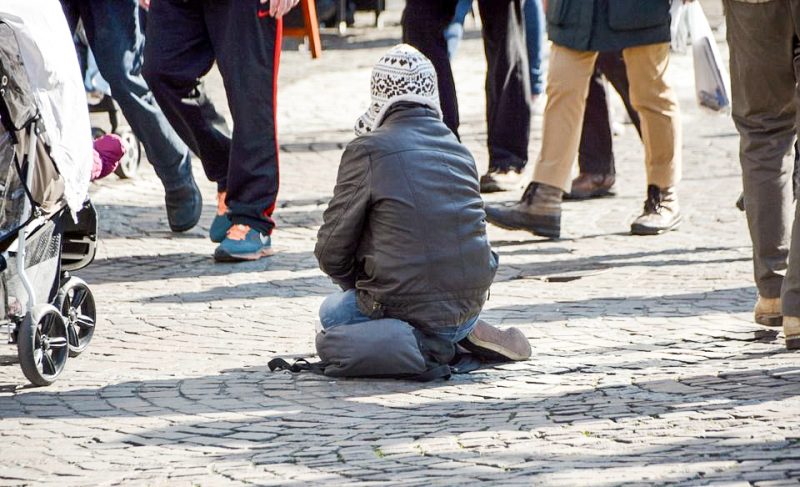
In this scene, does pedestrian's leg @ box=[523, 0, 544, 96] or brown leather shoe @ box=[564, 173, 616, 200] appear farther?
pedestrian's leg @ box=[523, 0, 544, 96]

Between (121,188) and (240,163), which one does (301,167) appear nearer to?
(121,188)

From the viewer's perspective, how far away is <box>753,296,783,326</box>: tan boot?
19.8ft

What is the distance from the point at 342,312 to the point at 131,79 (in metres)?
2.77

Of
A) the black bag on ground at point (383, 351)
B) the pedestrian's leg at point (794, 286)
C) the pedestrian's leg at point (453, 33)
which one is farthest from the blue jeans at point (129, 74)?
the pedestrian's leg at point (794, 286)

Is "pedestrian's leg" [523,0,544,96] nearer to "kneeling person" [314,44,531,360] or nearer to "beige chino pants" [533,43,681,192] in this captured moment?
"beige chino pants" [533,43,681,192]

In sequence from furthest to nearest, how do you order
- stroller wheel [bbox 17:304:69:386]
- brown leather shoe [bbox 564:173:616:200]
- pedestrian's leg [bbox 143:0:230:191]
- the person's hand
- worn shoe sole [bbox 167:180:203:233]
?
brown leather shoe [bbox 564:173:616:200] → worn shoe sole [bbox 167:180:203:233] → pedestrian's leg [bbox 143:0:230:191] → the person's hand → stroller wheel [bbox 17:304:69:386]

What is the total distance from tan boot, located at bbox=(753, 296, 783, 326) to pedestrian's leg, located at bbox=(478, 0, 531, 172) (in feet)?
11.9

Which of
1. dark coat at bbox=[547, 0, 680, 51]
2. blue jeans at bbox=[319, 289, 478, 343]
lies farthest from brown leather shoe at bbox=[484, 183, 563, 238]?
blue jeans at bbox=[319, 289, 478, 343]

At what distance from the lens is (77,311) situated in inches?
242

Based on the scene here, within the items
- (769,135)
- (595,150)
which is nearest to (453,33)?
(595,150)

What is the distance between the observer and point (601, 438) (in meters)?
4.79

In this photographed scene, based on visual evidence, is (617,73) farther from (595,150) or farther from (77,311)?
(77,311)

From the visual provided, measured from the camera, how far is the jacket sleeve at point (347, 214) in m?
5.67

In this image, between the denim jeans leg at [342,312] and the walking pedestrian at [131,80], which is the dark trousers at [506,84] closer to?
the walking pedestrian at [131,80]
